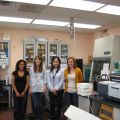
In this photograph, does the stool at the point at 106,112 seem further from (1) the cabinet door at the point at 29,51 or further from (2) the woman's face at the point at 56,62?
(1) the cabinet door at the point at 29,51

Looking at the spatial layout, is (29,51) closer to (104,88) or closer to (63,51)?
(63,51)

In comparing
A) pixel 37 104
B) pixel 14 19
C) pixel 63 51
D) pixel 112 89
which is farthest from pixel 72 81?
pixel 63 51

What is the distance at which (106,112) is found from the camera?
10.6ft

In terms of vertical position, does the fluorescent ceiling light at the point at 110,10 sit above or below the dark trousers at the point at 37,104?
above

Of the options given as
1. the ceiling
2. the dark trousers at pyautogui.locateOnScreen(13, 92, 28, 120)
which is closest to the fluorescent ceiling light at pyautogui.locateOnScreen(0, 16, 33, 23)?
the ceiling

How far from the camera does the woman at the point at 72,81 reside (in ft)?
14.1

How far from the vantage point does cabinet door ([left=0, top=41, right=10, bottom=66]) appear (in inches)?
254

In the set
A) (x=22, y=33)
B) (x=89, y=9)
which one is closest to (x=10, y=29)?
(x=22, y=33)

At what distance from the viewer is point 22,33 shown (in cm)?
692

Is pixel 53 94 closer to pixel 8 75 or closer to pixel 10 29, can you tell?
pixel 8 75

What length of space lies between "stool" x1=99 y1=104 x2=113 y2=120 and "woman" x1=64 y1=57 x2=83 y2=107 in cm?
98

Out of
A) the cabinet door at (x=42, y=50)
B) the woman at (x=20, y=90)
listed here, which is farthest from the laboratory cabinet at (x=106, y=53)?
the cabinet door at (x=42, y=50)

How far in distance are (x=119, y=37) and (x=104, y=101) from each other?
1989 millimetres

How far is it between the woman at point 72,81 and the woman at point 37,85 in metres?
0.54
